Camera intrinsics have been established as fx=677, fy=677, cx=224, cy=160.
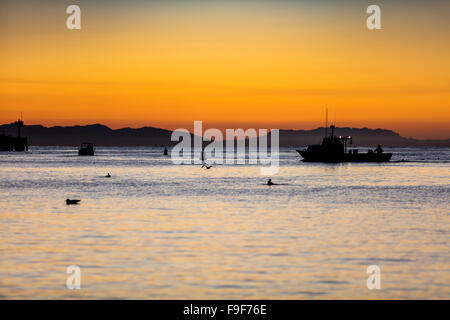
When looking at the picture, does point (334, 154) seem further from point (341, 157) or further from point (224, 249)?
point (224, 249)

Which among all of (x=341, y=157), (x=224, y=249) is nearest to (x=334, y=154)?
(x=341, y=157)

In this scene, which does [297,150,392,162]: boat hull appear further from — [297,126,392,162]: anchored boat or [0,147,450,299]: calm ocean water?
[0,147,450,299]: calm ocean water

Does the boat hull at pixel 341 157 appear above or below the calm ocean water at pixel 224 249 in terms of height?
above

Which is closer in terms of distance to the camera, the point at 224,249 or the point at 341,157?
the point at 224,249

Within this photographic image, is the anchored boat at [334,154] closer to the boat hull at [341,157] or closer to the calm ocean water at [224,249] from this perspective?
the boat hull at [341,157]

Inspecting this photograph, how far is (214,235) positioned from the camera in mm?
30969

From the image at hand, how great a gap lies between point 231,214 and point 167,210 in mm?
4971

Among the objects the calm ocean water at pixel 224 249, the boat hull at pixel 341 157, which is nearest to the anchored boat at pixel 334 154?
the boat hull at pixel 341 157

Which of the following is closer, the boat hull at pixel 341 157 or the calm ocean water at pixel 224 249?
the calm ocean water at pixel 224 249

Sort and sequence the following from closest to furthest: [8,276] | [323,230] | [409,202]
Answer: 1. [8,276]
2. [323,230]
3. [409,202]
